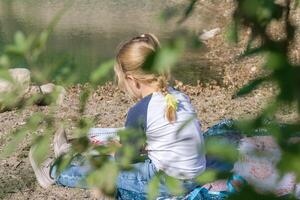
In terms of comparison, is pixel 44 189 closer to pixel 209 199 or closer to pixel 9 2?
pixel 209 199

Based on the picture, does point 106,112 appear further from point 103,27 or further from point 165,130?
point 103,27

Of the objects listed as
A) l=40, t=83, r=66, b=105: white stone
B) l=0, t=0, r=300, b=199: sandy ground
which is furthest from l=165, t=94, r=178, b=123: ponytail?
l=40, t=83, r=66, b=105: white stone

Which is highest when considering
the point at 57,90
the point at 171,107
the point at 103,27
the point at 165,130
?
the point at 57,90

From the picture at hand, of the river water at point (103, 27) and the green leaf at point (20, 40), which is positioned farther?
the river water at point (103, 27)

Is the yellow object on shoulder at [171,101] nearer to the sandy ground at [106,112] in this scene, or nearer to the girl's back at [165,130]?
the girl's back at [165,130]

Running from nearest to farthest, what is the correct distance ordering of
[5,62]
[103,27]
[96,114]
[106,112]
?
[5,62] < [96,114] < [106,112] < [103,27]

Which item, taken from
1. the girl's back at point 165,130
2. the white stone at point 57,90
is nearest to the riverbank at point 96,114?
the girl's back at point 165,130

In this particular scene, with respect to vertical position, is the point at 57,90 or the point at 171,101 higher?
the point at 57,90

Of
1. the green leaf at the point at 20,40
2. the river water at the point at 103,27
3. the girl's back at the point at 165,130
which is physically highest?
the green leaf at the point at 20,40

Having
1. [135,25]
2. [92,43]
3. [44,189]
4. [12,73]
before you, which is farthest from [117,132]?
[135,25]

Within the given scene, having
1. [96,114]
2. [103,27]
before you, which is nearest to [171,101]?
[96,114]

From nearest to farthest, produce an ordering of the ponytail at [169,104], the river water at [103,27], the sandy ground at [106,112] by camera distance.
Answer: the ponytail at [169,104]
the sandy ground at [106,112]
the river water at [103,27]

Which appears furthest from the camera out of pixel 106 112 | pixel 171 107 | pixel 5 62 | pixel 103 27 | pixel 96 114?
pixel 103 27

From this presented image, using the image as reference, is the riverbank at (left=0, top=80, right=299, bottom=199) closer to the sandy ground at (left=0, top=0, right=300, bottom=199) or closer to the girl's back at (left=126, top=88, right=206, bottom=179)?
the sandy ground at (left=0, top=0, right=300, bottom=199)
